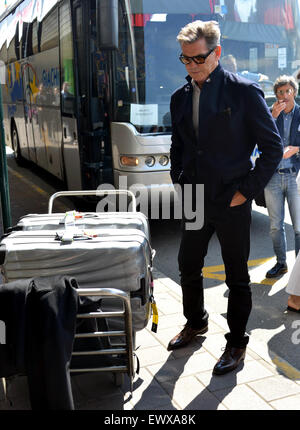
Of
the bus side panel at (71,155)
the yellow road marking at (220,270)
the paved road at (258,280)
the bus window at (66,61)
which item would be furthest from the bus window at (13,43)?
the yellow road marking at (220,270)

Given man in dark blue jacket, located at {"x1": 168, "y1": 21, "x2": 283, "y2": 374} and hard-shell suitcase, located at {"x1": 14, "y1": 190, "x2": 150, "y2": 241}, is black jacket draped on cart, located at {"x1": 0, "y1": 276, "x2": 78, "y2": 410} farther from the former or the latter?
man in dark blue jacket, located at {"x1": 168, "y1": 21, "x2": 283, "y2": 374}

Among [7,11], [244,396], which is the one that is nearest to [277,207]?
[244,396]

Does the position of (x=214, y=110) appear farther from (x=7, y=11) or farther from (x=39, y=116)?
(x=7, y=11)

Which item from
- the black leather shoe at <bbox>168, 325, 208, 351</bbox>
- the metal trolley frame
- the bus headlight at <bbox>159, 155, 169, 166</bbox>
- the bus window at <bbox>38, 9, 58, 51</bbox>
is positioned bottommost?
the black leather shoe at <bbox>168, 325, 208, 351</bbox>

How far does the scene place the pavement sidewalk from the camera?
2936 millimetres

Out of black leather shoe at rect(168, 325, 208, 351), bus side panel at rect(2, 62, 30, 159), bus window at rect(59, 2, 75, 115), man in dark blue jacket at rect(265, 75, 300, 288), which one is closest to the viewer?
black leather shoe at rect(168, 325, 208, 351)

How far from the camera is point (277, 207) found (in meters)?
5.03

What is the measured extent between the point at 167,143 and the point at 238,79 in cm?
321

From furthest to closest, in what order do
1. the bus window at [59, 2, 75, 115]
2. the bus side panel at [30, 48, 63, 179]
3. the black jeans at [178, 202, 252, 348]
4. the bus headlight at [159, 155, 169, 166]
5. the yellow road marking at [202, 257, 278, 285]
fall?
the bus side panel at [30, 48, 63, 179] < the bus window at [59, 2, 75, 115] < the bus headlight at [159, 155, 169, 166] < the yellow road marking at [202, 257, 278, 285] < the black jeans at [178, 202, 252, 348]

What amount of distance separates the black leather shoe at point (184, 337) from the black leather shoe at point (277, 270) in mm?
1654

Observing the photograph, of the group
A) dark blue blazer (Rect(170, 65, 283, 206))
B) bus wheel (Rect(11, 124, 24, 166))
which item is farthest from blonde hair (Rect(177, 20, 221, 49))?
bus wheel (Rect(11, 124, 24, 166))

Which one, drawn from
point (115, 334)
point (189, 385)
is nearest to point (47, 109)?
point (189, 385)

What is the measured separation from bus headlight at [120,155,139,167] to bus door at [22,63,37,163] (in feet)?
14.5

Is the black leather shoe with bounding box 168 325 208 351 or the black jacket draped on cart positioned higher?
the black jacket draped on cart
